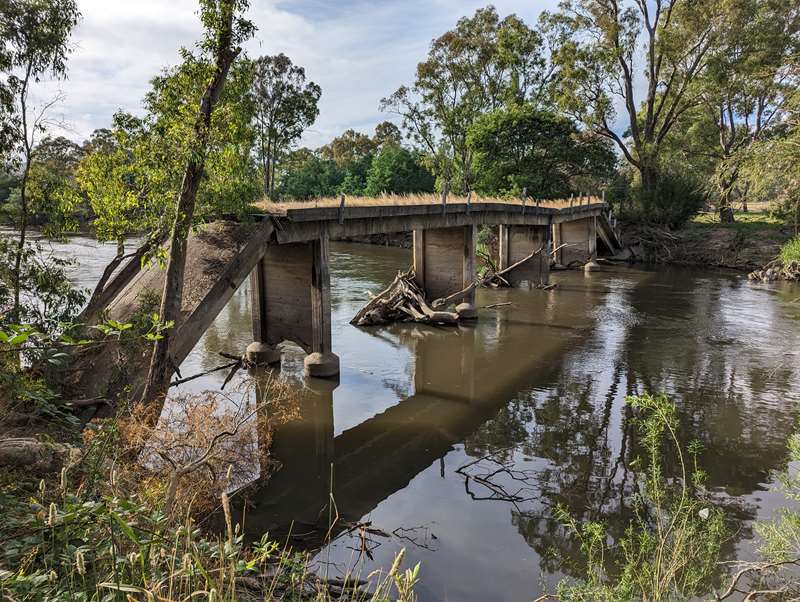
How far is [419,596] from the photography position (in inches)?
254


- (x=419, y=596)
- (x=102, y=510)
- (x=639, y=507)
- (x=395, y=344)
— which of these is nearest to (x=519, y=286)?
(x=395, y=344)

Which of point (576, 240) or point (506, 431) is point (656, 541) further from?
point (576, 240)

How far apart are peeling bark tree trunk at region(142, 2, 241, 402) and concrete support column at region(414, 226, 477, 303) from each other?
42.3 feet

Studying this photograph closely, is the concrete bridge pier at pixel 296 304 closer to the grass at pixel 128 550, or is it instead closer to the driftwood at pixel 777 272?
the grass at pixel 128 550

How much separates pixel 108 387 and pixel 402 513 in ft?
15.8

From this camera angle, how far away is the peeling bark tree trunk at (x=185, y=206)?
7.84m

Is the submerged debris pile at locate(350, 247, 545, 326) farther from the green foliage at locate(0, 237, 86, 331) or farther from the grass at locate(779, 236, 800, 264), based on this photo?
the grass at locate(779, 236, 800, 264)

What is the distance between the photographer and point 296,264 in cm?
1388

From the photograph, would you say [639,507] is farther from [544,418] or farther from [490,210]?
[490,210]

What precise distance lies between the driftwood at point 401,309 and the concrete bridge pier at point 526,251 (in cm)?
824

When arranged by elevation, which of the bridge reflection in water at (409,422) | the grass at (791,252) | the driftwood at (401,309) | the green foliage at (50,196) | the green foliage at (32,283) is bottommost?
the bridge reflection in water at (409,422)

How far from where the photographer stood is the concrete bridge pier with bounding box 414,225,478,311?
66.4 ft

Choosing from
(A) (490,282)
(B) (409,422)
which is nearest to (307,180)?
(A) (490,282)

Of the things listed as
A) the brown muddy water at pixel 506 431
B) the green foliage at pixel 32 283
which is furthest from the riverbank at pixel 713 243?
the green foliage at pixel 32 283
